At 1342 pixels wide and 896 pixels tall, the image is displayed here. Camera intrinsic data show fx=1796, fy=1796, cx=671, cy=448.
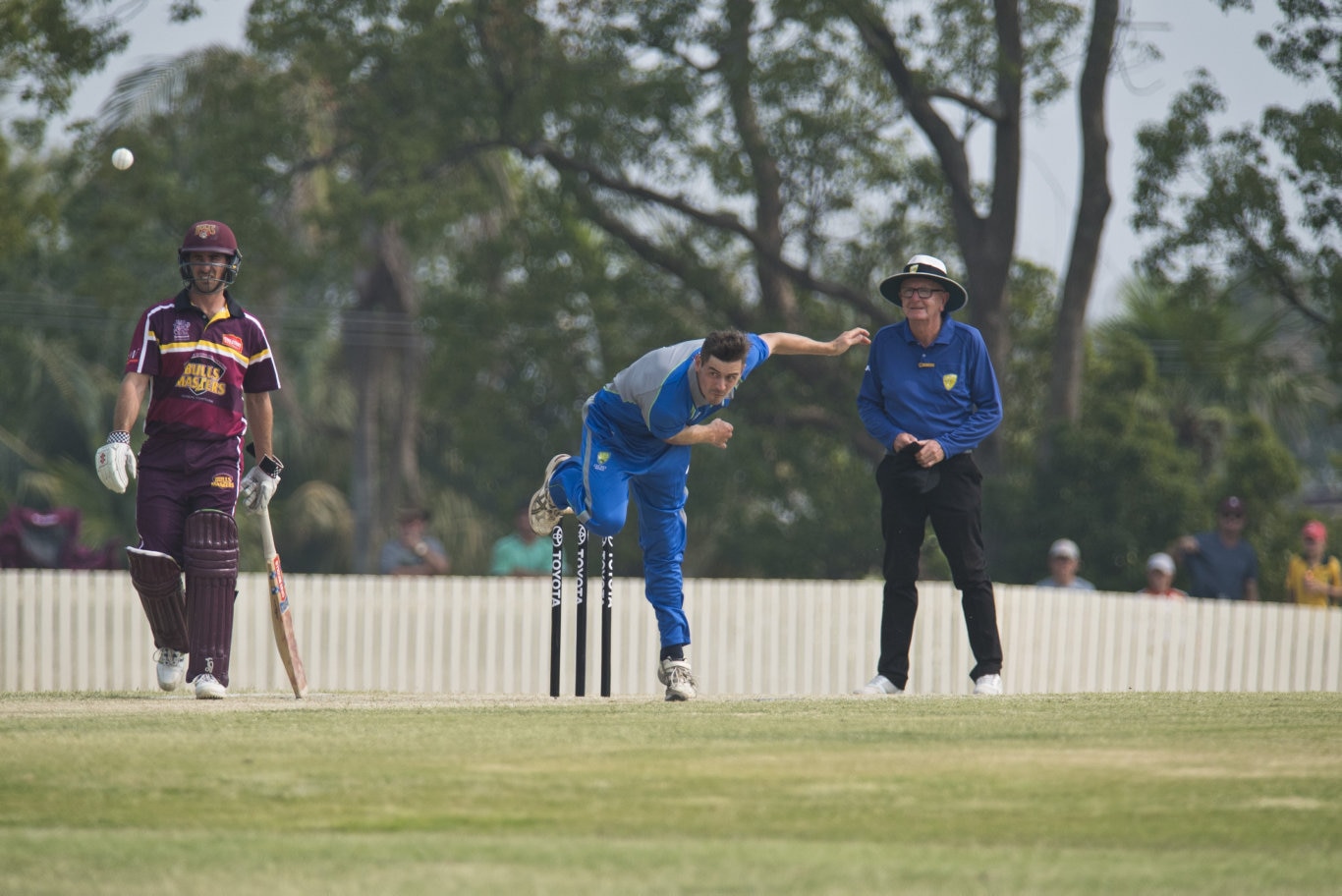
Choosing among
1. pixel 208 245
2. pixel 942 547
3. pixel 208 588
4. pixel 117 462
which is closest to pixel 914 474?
pixel 942 547

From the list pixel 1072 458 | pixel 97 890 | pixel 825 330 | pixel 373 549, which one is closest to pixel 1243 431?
pixel 1072 458

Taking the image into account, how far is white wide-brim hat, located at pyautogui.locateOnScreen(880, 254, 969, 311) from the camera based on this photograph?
8.44 metres

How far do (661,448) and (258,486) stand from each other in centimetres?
184

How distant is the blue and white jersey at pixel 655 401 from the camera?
7.91m

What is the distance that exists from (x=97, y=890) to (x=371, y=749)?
5.54 ft

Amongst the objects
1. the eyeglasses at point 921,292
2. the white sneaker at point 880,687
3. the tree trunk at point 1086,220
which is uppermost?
the tree trunk at point 1086,220

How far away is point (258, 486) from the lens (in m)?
8.17

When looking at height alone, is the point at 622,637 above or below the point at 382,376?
below

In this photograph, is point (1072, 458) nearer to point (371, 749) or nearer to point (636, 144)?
point (636, 144)

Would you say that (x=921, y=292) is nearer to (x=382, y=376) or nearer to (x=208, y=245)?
(x=208, y=245)

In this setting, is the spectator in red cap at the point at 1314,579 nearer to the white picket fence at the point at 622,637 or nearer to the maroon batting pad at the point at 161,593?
the white picket fence at the point at 622,637

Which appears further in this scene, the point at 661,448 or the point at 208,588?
the point at 661,448

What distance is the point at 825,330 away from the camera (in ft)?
86.0

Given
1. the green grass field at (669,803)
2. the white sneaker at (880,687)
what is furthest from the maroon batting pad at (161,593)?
the white sneaker at (880,687)
